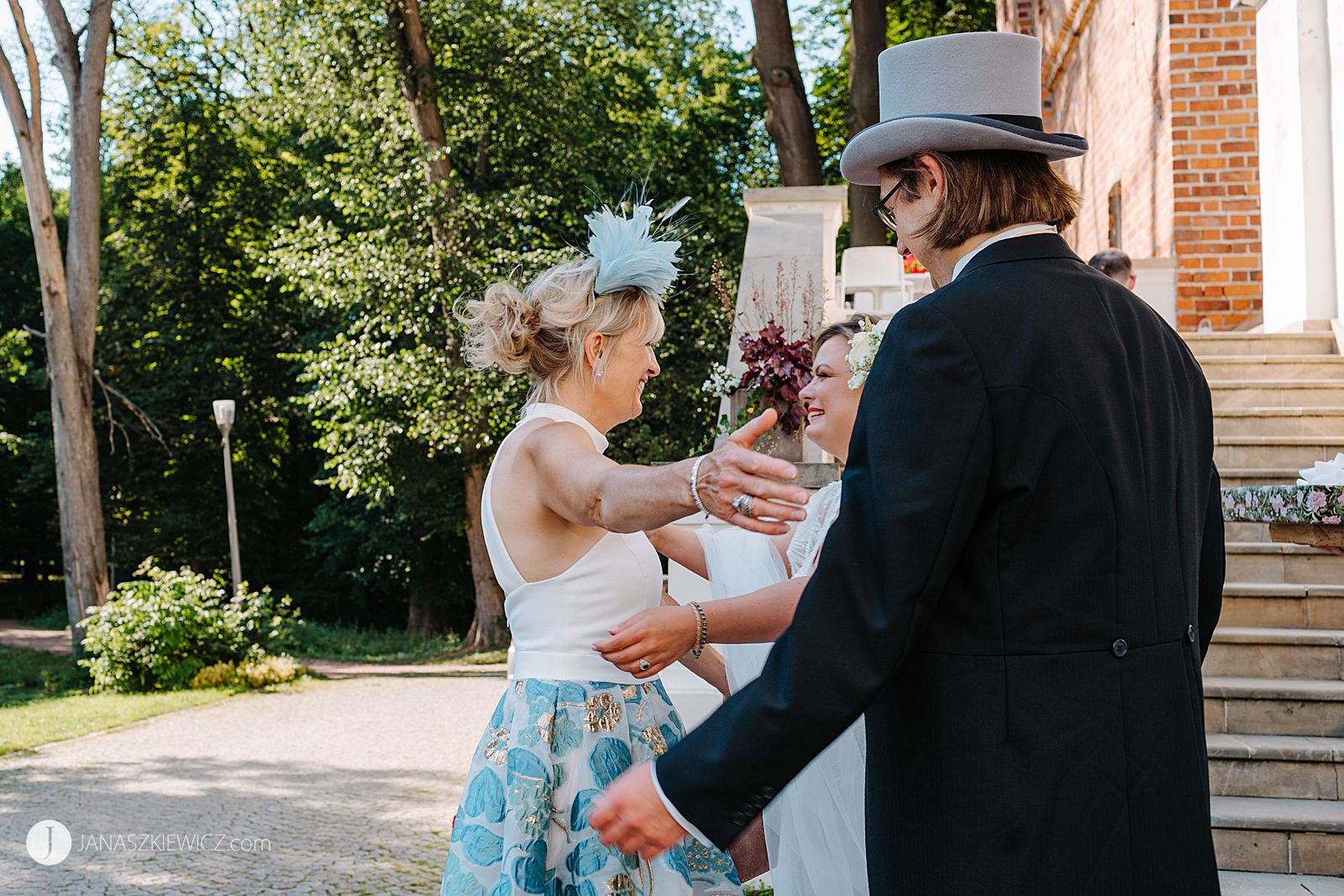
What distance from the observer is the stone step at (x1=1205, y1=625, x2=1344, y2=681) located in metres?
5.49

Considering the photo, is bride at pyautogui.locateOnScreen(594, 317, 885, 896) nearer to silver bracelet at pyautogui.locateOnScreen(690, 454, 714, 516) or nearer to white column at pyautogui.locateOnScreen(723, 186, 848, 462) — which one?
silver bracelet at pyautogui.locateOnScreen(690, 454, 714, 516)

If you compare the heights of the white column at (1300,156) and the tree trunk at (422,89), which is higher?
the tree trunk at (422,89)

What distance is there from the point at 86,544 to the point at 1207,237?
1441 cm

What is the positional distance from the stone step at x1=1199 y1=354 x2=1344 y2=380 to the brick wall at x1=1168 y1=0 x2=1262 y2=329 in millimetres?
2758

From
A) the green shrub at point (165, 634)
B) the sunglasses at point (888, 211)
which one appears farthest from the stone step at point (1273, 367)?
the green shrub at point (165, 634)

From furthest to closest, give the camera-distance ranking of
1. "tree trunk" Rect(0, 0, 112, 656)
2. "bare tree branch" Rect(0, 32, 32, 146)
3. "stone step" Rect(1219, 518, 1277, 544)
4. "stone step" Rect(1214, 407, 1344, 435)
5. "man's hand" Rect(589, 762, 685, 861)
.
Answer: "tree trunk" Rect(0, 0, 112, 656) < "bare tree branch" Rect(0, 32, 32, 146) < "stone step" Rect(1214, 407, 1344, 435) < "stone step" Rect(1219, 518, 1277, 544) < "man's hand" Rect(589, 762, 685, 861)

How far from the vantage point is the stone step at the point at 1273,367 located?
315 inches

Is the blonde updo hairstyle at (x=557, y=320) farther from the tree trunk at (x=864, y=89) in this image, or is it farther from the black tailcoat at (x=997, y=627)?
the tree trunk at (x=864, y=89)

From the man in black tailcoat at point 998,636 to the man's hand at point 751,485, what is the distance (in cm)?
14

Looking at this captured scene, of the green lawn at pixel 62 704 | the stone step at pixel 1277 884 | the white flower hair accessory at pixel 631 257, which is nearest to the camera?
the white flower hair accessory at pixel 631 257

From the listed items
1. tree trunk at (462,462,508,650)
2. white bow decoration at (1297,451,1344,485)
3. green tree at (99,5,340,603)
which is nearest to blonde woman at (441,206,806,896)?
white bow decoration at (1297,451,1344,485)

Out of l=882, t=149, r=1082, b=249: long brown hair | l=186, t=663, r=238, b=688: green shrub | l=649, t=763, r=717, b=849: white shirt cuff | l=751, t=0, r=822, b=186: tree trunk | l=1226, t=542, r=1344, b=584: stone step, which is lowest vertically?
l=186, t=663, r=238, b=688: green shrub

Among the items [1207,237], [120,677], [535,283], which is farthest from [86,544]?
[535,283]

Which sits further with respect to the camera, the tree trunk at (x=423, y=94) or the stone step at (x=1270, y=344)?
the tree trunk at (x=423, y=94)
